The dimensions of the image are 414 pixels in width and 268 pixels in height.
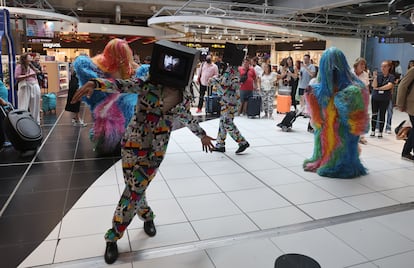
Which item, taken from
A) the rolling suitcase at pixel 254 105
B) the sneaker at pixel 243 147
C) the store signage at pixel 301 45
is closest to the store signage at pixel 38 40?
the store signage at pixel 301 45

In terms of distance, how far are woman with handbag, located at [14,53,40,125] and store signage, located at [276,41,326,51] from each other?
38.2ft

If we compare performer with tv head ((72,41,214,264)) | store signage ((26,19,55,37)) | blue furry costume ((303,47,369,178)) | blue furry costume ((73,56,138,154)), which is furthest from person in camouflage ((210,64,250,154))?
store signage ((26,19,55,37))

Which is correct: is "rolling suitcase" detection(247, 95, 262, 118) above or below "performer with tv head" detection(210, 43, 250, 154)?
below

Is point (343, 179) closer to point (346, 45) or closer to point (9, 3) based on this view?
point (346, 45)

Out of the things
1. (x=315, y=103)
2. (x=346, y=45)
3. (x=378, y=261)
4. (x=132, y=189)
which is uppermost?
(x=346, y=45)

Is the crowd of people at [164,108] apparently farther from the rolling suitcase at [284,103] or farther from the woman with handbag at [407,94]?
the rolling suitcase at [284,103]

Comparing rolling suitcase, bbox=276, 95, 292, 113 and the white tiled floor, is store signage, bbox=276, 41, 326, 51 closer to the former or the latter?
rolling suitcase, bbox=276, 95, 292, 113

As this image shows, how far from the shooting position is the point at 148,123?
2.34 m

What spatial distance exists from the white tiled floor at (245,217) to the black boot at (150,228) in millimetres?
44

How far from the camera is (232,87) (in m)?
5.08

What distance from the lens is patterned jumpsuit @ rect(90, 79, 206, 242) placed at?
232cm

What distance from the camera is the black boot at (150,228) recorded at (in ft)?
9.18

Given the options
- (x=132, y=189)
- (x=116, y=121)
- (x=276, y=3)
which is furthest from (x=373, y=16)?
(x=132, y=189)

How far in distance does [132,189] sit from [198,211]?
1.05m
